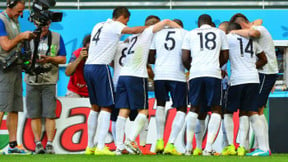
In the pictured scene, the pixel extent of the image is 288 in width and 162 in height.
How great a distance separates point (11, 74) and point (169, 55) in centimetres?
226

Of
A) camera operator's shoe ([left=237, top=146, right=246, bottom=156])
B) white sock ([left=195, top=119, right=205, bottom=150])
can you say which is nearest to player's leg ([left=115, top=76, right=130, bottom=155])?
white sock ([left=195, top=119, right=205, bottom=150])

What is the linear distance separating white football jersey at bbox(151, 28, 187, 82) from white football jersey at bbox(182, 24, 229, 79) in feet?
0.94

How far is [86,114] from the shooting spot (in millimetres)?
14156

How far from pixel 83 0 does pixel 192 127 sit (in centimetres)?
1001

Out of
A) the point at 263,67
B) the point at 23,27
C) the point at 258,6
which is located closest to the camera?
the point at 263,67

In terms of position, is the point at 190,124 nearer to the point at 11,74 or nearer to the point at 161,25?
the point at 161,25

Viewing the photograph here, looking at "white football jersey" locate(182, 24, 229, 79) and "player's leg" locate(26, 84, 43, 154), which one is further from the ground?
"white football jersey" locate(182, 24, 229, 79)

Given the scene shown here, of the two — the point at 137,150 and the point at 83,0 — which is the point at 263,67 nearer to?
the point at 137,150

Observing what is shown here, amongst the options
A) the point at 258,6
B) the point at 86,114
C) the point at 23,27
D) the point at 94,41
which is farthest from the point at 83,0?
the point at 94,41

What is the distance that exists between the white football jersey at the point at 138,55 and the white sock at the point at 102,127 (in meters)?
0.60

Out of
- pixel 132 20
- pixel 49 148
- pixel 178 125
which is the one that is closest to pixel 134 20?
pixel 132 20

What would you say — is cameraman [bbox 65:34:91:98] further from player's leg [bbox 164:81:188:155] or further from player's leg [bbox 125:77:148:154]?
player's leg [bbox 164:81:188:155]

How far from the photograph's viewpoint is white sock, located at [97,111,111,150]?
12.0m

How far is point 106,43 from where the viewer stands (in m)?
12.1
